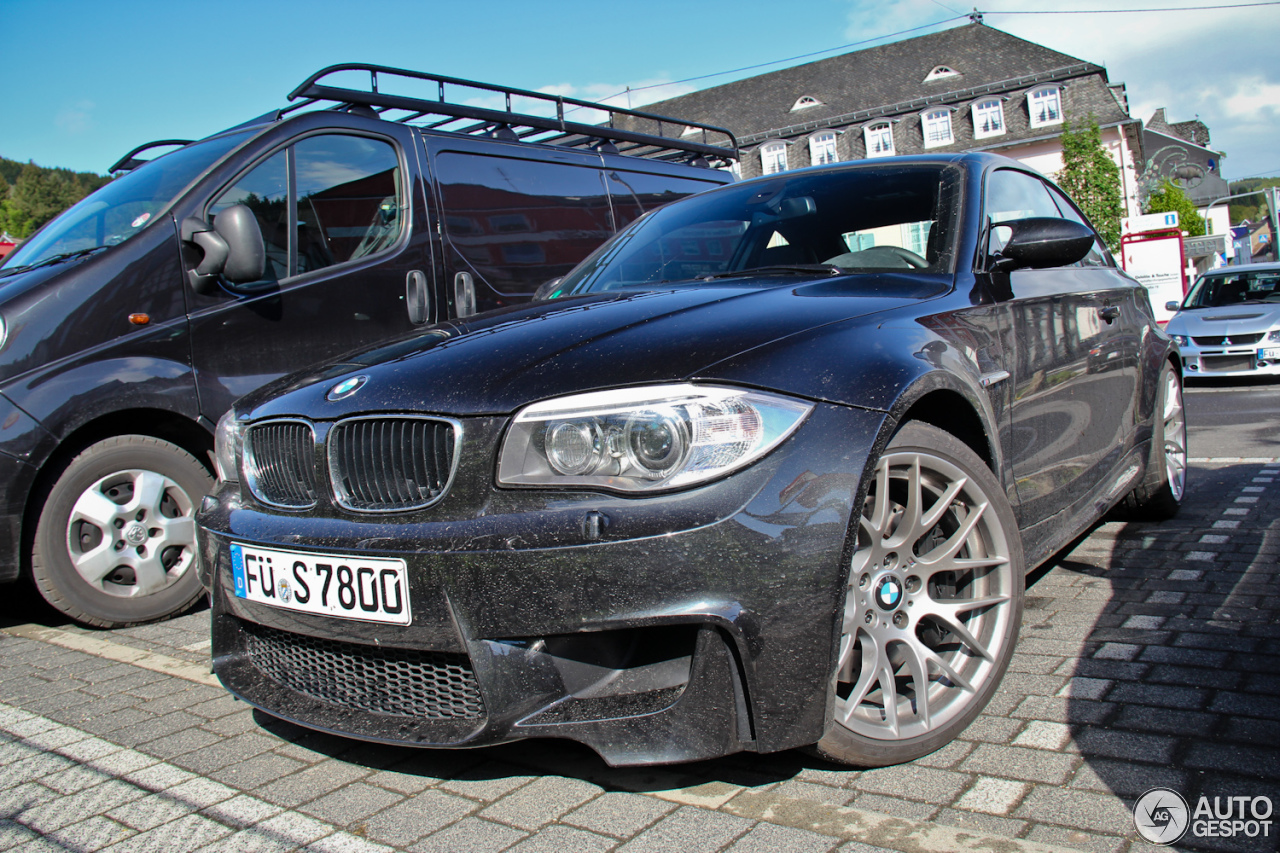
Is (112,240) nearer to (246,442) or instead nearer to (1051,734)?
(246,442)

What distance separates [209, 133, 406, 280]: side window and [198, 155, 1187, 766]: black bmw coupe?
219 centimetres

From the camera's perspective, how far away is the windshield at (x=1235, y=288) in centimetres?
1344

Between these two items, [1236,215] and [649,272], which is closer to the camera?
[649,272]

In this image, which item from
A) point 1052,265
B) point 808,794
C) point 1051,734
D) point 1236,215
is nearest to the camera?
point 808,794

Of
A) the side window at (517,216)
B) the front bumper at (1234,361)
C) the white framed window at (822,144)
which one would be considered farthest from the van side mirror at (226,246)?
the white framed window at (822,144)

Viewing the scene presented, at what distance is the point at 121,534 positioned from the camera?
4285 millimetres

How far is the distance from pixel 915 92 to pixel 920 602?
145 ft

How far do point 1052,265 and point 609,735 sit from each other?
7.27 feet

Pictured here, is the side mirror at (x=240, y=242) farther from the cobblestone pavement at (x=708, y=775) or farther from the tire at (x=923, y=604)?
the tire at (x=923, y=604)

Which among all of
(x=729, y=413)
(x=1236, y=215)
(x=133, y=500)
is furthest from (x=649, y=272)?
(x=1236, y=215)

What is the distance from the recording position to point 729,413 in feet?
7.01

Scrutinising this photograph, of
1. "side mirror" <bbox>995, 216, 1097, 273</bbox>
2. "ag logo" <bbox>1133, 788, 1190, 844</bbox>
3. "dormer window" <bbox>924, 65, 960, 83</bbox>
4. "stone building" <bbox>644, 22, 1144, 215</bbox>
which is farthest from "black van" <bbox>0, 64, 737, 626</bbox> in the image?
"dormer window" <bbox>924, 65, 960, 83</bbox>

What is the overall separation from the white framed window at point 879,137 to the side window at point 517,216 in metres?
38.2
